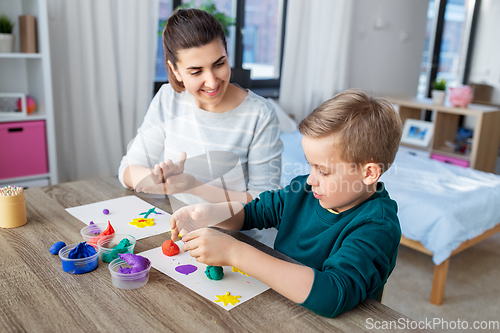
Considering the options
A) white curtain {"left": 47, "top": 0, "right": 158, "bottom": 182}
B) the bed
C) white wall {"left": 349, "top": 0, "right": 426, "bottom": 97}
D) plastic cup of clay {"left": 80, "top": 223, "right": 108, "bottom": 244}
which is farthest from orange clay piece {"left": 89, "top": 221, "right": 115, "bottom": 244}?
white wall {"left": 349, "top": 0, "right": 426, "bottom": 97}

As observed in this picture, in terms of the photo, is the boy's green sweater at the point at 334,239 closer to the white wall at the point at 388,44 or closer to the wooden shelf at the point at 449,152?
the wooden shelf at the point at 449,152

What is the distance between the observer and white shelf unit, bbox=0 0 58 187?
218 centimetres

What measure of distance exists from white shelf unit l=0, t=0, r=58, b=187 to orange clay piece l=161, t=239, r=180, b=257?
163 centimetres

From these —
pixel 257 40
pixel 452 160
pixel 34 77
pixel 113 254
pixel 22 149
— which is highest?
pixel 257 40

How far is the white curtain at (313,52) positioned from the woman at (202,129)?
2.30 metres

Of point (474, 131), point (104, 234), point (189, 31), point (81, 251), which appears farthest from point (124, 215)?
point (474, 131)

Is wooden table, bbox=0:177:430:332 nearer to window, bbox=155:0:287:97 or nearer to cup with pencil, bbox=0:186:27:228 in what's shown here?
cup with pencil, bbox=0:186:27:228

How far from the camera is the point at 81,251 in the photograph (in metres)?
0.85

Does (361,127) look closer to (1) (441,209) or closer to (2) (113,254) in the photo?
(2) (113,254)

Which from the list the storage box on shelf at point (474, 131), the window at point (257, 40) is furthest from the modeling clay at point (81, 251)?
the storage box on shelf at point (474, 131)

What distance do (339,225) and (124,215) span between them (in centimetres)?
57

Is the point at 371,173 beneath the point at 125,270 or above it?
above

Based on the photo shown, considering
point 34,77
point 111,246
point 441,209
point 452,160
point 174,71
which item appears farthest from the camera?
point 452,160

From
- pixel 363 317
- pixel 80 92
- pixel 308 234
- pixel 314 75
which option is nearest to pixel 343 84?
pixel 314 75
